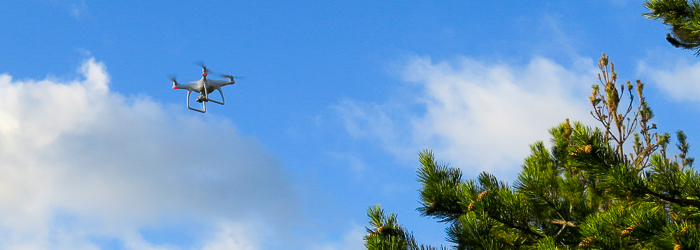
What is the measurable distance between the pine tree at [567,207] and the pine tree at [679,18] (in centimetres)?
118

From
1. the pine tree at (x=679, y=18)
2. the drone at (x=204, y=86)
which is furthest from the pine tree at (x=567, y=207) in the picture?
the drone at (x=204, y=86)

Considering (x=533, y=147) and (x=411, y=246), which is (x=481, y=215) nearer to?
(x=411, y=246)

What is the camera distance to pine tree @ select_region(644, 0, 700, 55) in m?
7.14

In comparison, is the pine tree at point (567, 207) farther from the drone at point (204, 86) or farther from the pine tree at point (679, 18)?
the drone at point (204, 86)

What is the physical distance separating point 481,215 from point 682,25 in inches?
109

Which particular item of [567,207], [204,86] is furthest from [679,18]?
[204,86]

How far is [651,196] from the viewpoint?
6.25m

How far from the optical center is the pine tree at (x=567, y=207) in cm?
596

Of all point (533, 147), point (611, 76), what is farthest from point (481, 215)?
point (611, 76)

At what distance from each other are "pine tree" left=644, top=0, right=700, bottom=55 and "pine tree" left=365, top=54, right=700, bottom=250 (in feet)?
3.88

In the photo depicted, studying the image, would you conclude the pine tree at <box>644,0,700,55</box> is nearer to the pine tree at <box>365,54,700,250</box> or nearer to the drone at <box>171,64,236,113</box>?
the pine tree at <box>365,54,700,250</box>

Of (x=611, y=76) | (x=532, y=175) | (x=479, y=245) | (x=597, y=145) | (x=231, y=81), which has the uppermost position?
(x=231, y=81)

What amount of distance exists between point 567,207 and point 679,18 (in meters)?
2.10

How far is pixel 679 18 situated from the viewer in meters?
7.25
